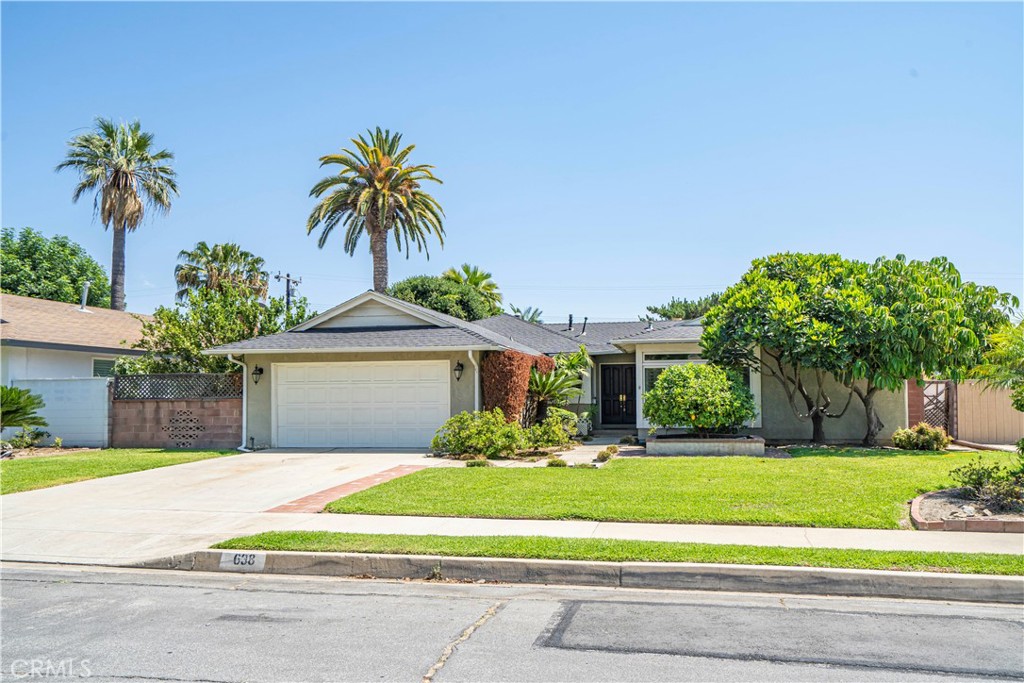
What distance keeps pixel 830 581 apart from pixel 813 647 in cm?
170

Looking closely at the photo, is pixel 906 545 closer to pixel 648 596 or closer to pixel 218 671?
pixel 648 596

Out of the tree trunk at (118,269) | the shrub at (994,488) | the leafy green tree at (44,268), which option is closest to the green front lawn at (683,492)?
the shrub at (994,488)

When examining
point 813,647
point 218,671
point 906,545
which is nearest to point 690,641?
point 813,647

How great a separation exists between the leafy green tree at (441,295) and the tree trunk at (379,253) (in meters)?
5.79

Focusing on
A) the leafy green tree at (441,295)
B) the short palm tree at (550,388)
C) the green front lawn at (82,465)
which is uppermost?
the leafy green tree at (441,295)

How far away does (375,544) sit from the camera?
26.7 feet

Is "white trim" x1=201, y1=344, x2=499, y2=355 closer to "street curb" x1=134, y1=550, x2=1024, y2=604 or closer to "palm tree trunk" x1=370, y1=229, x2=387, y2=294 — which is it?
"street curb" x1=134, y1=550, x2=1024, y2=604

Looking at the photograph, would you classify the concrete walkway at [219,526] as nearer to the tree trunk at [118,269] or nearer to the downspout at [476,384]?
the downspout at [476,384]

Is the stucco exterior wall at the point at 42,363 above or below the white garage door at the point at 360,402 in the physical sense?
above

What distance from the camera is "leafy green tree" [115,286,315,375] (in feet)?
68.8

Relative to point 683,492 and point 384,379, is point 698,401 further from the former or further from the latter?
point 384,379

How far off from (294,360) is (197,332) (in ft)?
11.9

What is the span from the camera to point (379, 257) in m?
31.2

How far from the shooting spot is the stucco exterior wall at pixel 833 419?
18.9m
